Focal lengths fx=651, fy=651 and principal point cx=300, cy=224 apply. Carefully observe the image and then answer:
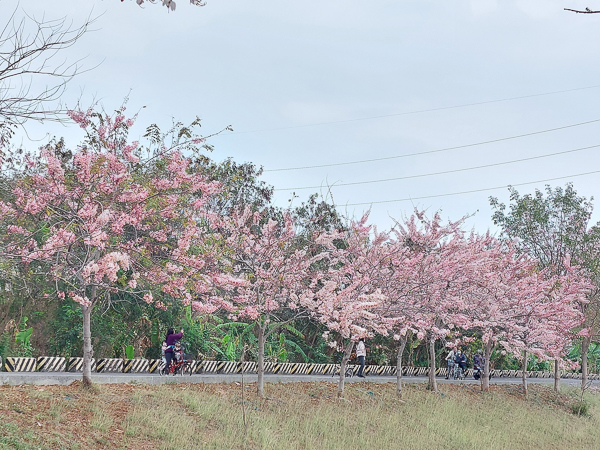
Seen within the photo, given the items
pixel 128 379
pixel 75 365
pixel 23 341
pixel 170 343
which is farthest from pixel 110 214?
pixel 23 341

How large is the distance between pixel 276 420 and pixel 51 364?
28.8 feet

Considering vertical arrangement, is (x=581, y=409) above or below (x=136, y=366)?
below

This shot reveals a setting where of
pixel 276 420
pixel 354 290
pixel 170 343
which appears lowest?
pixel 276 420

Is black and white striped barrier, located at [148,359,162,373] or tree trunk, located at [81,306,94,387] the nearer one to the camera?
tree trunk, located at [81,306,94,387]

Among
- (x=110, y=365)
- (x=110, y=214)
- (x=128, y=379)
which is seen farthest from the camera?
(x=110, y=365)

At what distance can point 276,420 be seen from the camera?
16078 mm

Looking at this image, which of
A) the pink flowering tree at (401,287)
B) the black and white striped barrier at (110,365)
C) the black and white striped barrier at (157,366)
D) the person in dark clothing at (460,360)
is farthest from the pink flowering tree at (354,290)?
the person in dark clothing at (460,360)

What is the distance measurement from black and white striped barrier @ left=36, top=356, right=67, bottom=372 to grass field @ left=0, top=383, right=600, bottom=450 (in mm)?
5509

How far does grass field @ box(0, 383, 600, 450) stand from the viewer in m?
11.9

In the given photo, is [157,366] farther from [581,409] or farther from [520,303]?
[581,409]

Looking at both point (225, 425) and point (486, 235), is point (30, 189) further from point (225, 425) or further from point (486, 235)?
point (486, 235)

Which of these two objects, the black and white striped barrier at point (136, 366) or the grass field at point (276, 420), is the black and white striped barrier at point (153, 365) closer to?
the black and white striped barrier at point (136, 366)

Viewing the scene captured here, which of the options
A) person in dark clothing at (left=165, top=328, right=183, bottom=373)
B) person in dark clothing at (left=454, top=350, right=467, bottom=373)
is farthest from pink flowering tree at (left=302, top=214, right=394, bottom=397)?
person in dark clothing at (left=454, top=350, right=467, bottom=373)

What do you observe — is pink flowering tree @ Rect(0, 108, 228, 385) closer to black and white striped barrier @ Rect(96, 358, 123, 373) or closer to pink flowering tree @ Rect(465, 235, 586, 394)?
black and white striped barrier @ Rect(96, 358, 123, 373)
